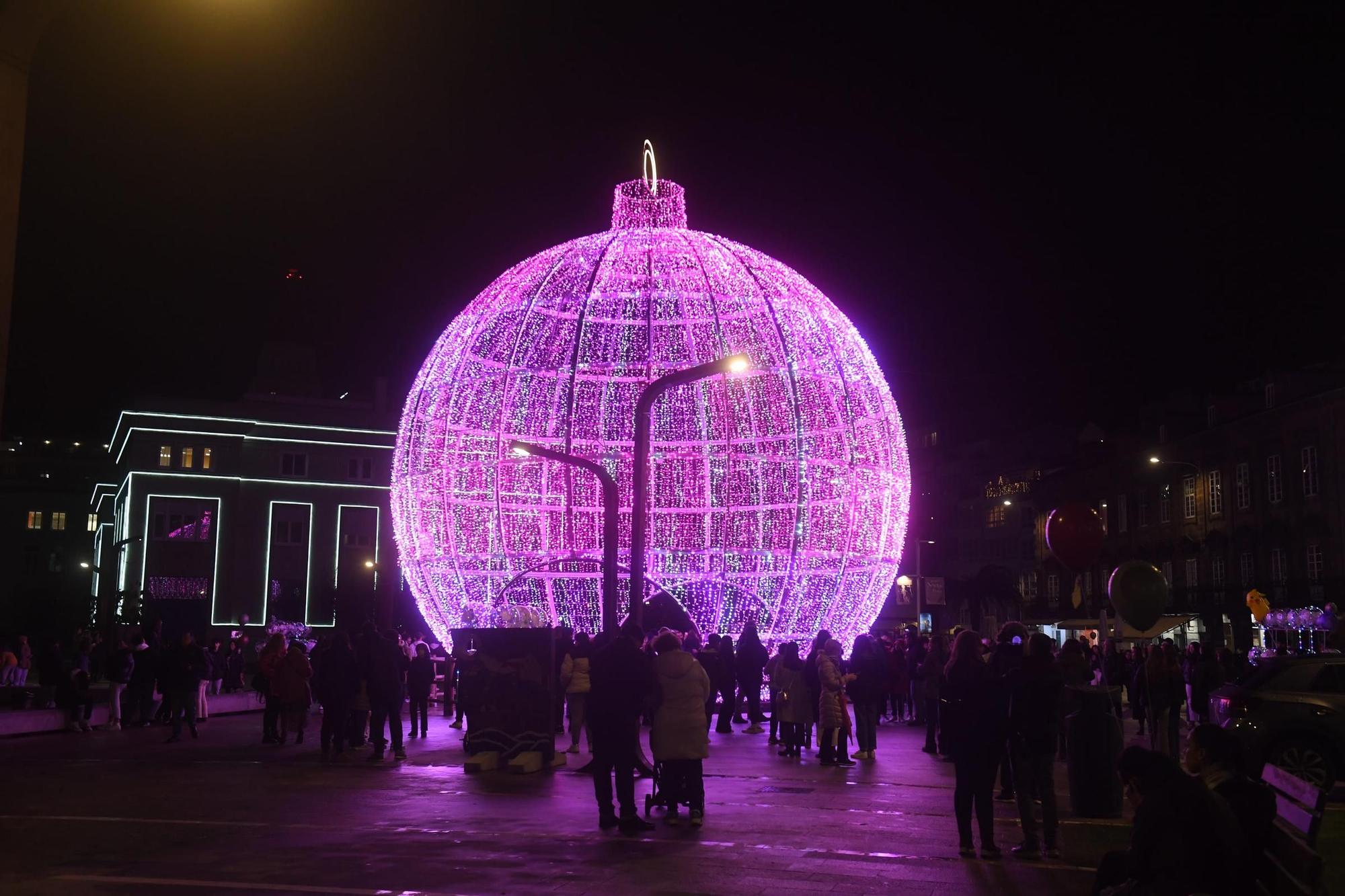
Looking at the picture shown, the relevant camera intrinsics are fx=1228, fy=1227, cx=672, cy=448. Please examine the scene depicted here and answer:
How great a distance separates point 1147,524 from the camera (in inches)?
2114

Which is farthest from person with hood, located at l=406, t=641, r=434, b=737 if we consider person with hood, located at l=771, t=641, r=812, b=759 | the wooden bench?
the wooden bench

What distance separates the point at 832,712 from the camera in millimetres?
14820

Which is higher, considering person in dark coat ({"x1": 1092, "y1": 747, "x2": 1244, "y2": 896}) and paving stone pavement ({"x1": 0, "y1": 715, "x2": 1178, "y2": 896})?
person in dark coat ({"x1": 1092, "y1": 747, "x2": 1244, "y2": 896})

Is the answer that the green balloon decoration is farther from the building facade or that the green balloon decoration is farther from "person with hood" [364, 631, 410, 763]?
the building facade

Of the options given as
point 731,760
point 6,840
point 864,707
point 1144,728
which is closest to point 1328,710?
point 864,707

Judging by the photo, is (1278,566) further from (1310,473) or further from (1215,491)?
(1215,491)

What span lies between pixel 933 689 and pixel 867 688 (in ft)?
3.86

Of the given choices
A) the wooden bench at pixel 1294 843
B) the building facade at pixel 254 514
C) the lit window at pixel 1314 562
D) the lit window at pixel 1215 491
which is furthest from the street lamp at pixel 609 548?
the building facade at pixel 254 514

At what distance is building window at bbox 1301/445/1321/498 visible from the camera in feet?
135

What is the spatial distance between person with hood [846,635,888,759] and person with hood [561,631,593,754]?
3599 mm

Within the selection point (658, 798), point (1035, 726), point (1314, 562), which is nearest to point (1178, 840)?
point (1035, 726)

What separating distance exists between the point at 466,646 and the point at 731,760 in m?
3.65

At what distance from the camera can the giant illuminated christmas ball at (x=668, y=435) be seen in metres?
20.3

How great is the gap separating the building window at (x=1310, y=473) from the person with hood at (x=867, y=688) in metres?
30.9
